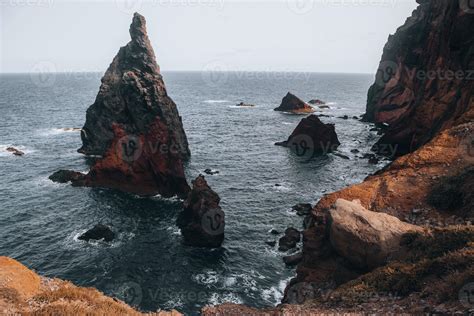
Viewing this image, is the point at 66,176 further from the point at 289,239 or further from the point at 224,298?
the point at 224,298

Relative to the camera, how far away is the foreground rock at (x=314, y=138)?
244 ft

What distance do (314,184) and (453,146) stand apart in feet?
92.0

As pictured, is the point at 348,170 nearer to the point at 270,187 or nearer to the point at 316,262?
the point at 270,187

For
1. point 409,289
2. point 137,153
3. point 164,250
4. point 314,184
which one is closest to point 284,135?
point 314,184

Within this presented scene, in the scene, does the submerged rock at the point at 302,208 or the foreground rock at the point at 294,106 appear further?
the foreground rock at the point at 294,106
